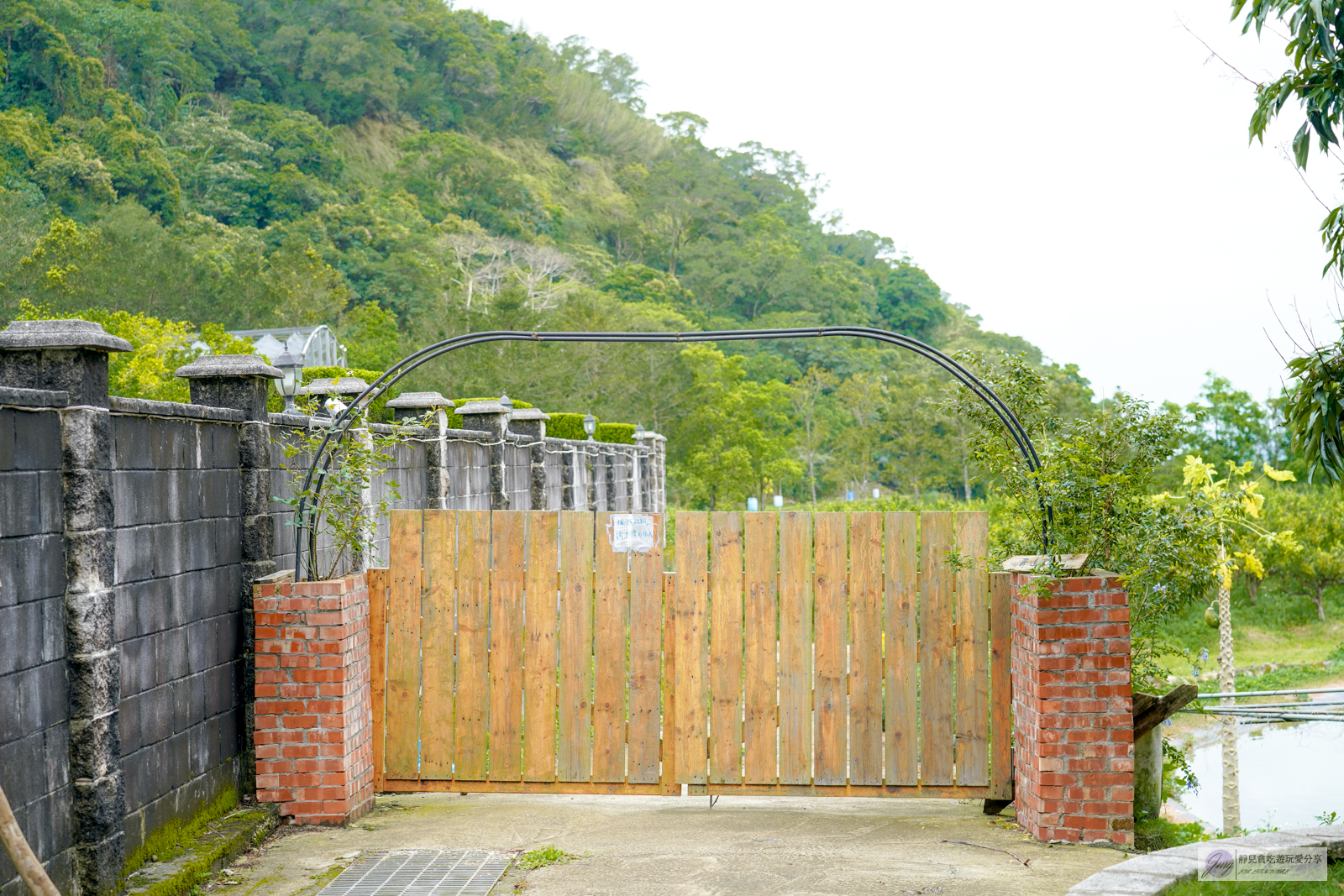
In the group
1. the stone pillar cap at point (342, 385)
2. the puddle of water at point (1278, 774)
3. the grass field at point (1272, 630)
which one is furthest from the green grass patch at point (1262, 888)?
the grass field at point (1272, 630)

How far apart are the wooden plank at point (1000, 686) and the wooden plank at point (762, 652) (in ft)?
3.54

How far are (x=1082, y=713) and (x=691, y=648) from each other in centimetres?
188

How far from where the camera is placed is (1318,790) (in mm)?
19875

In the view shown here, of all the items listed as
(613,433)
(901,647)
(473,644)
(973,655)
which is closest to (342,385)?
(473,644)

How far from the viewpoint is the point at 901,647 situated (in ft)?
17.7

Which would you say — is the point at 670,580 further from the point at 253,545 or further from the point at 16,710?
the point at 16,710

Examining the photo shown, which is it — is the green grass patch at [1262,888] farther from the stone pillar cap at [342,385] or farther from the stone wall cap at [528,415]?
the stone wall cap at [528,415]

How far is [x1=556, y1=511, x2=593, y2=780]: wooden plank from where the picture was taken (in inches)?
218

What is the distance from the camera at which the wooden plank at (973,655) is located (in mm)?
5344

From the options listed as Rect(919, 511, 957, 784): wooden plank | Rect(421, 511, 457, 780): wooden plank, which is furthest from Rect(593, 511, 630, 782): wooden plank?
Rect(919, 511, 957, 784): wooden plank

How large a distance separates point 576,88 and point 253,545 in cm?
9382

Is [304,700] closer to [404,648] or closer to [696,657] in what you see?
[404,648]

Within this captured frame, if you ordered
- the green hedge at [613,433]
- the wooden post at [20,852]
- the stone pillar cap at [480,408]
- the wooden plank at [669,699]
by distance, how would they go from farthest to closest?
1. the green hedge at [613,433]
2. the stone pillar cap at [480,408]
3. the wooden plank at [669,699]
4. the wooden post at [20,852]

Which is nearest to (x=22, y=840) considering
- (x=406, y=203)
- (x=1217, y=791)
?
(x=1217, y=791)
